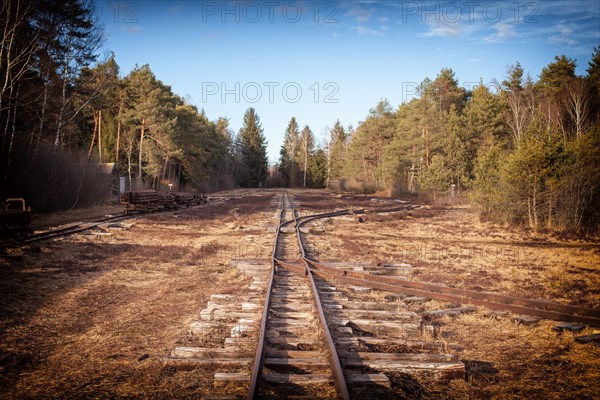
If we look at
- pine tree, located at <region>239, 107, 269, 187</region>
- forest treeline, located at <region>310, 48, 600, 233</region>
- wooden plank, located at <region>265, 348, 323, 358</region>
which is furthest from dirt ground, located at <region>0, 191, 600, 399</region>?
pine tree, located at <region>239, 107, 269, 187</region>

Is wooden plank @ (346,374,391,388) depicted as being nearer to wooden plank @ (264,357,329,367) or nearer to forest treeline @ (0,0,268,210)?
wooden plank @ (264,357,329,367)

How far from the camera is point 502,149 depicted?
25203 mm

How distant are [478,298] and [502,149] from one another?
2139 centimetres

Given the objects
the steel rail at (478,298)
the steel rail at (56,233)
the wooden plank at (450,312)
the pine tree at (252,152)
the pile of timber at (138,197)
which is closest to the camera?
the steel rail at (478,298)

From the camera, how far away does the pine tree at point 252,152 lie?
98000 mm

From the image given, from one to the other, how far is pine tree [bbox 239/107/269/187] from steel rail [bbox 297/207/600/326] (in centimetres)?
9040

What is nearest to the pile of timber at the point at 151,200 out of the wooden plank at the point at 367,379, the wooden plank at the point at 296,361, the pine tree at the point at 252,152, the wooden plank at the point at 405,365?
the wooden plank at the point at 296,361

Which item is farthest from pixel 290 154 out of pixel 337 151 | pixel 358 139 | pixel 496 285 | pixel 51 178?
pixel 496 285

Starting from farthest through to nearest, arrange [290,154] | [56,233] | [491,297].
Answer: [290,154] < [56,233] < [491,297]

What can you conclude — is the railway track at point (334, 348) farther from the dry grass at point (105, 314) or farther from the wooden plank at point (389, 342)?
the dry grass at point (105, 314)

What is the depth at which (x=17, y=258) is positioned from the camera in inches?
353

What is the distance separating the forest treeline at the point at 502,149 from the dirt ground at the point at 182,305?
3140 millimetres

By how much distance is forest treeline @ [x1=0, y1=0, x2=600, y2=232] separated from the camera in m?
17.6

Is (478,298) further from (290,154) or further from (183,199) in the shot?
(290,154)
